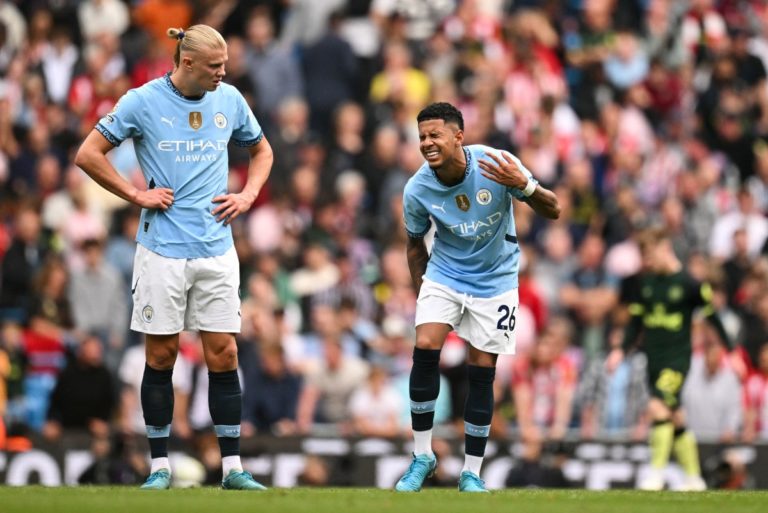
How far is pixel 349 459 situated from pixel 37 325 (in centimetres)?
388

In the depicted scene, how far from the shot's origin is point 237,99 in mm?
12539

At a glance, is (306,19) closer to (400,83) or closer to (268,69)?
(268,69)

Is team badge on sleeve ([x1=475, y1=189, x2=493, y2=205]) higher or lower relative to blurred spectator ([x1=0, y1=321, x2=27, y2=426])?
higher

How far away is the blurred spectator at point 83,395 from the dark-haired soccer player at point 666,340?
5355mm

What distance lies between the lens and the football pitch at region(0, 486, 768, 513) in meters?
10.8

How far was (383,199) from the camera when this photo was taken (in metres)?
22.2

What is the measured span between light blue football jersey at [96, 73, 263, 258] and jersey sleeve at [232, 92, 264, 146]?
31 centimetres

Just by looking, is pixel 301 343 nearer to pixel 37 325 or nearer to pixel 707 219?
pixel 37 325

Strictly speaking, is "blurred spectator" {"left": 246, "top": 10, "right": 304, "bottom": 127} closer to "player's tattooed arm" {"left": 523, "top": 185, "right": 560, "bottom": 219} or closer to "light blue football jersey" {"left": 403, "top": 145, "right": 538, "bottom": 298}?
"light blue football jersey" {"left": 403, "top": 145, "right": 538, "bottom": 298}

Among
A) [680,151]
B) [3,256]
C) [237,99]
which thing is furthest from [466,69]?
[237,99]

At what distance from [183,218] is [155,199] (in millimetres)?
241

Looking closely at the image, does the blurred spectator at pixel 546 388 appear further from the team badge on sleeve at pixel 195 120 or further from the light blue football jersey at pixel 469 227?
the team badge on sleeve at pixel 195 120

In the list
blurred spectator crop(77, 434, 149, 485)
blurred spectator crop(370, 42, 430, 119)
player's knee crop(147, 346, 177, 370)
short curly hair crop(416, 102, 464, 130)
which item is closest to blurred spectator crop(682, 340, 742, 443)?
blurred spectator crop(370, 42, 430, 119)

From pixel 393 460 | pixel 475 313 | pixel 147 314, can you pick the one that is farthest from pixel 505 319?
pixel 393 460
